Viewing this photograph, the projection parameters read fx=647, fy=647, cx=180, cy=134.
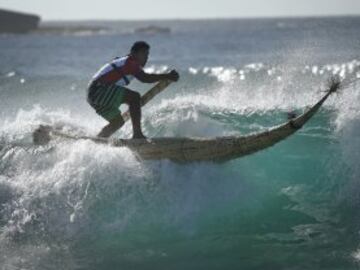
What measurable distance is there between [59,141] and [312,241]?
4205 mm

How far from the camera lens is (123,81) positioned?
8.52 metres

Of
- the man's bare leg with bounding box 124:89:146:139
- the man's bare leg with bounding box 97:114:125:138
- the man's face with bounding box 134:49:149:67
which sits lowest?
the man's bare leg with bounding box 97:114:125:138

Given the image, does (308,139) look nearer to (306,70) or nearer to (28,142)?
(28,142)

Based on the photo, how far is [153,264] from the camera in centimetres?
690

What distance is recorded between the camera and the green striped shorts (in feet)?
28.1

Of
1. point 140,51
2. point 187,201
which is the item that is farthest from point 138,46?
point 187,201

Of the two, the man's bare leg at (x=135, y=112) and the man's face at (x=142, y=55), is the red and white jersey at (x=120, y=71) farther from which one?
the man's bare leg at (x=135, y=112)

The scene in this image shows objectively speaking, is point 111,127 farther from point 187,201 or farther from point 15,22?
point 15,22

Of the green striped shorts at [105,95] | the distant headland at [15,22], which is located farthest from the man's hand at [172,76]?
the distant headland at [15,22]

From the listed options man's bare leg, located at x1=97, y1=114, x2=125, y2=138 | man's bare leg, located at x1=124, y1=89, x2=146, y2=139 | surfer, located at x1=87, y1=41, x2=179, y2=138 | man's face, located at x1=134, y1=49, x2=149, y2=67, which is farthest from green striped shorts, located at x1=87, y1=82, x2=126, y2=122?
man's face, located at x1=134, y1=49, x2=149, y2=67

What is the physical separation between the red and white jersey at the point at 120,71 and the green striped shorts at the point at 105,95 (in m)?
0.08

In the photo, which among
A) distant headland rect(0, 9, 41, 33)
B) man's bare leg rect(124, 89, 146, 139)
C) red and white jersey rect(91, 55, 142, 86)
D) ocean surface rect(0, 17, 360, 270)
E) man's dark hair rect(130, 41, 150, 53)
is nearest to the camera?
ocean surface rect(0, 17, 360, 270)

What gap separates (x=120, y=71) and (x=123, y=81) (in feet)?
0.56

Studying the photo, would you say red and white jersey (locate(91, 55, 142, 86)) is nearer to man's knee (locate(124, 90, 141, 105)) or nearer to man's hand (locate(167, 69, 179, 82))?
man's knee (locate(124, 90, 141, 105))
